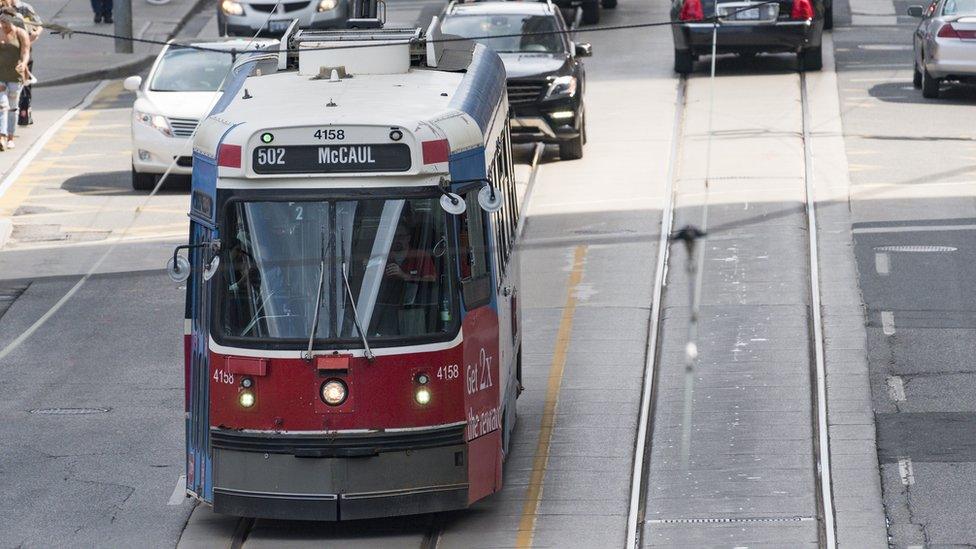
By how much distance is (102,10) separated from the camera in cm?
3634

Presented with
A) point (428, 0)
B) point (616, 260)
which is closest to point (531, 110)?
point (616, 260)

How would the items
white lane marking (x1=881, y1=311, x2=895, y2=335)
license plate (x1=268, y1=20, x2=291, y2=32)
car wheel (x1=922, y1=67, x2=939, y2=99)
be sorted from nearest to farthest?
1. white lane marking (x1=881, y1=311, x2=895, y2=335)
2. car wheel (x1=922, y1=67, x2=939, y2=99)
3. license plate (x1=268, y1=20, x2=291, y2=32)

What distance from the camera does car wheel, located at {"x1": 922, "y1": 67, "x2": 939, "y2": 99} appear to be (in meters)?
27.3

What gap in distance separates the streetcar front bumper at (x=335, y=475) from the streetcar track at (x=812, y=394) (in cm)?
129

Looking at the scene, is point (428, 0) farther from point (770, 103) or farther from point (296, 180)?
point (296, 180)

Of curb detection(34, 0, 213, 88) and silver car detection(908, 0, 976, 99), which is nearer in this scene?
silver car detection(908, 0, 976, 99)

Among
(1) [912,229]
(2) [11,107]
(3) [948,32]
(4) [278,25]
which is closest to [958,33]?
(3) [948,32]

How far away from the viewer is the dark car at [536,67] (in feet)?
76.0

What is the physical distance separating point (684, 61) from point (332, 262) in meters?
19.6

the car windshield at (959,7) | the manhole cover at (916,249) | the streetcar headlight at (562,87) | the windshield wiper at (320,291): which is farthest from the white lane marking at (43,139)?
the windshield wiper at (320,291)

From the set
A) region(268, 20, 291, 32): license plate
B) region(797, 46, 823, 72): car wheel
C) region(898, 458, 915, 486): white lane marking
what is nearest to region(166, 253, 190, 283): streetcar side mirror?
region(898, 458, 915, 486): white lane marking

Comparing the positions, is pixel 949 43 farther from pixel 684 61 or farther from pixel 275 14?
pixel 275 14

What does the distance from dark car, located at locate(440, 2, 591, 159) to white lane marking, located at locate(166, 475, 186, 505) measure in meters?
10.8

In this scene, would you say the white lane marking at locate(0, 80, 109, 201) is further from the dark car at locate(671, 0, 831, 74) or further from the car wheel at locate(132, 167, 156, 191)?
the dark car at locate(671, 0, 831, 74)
